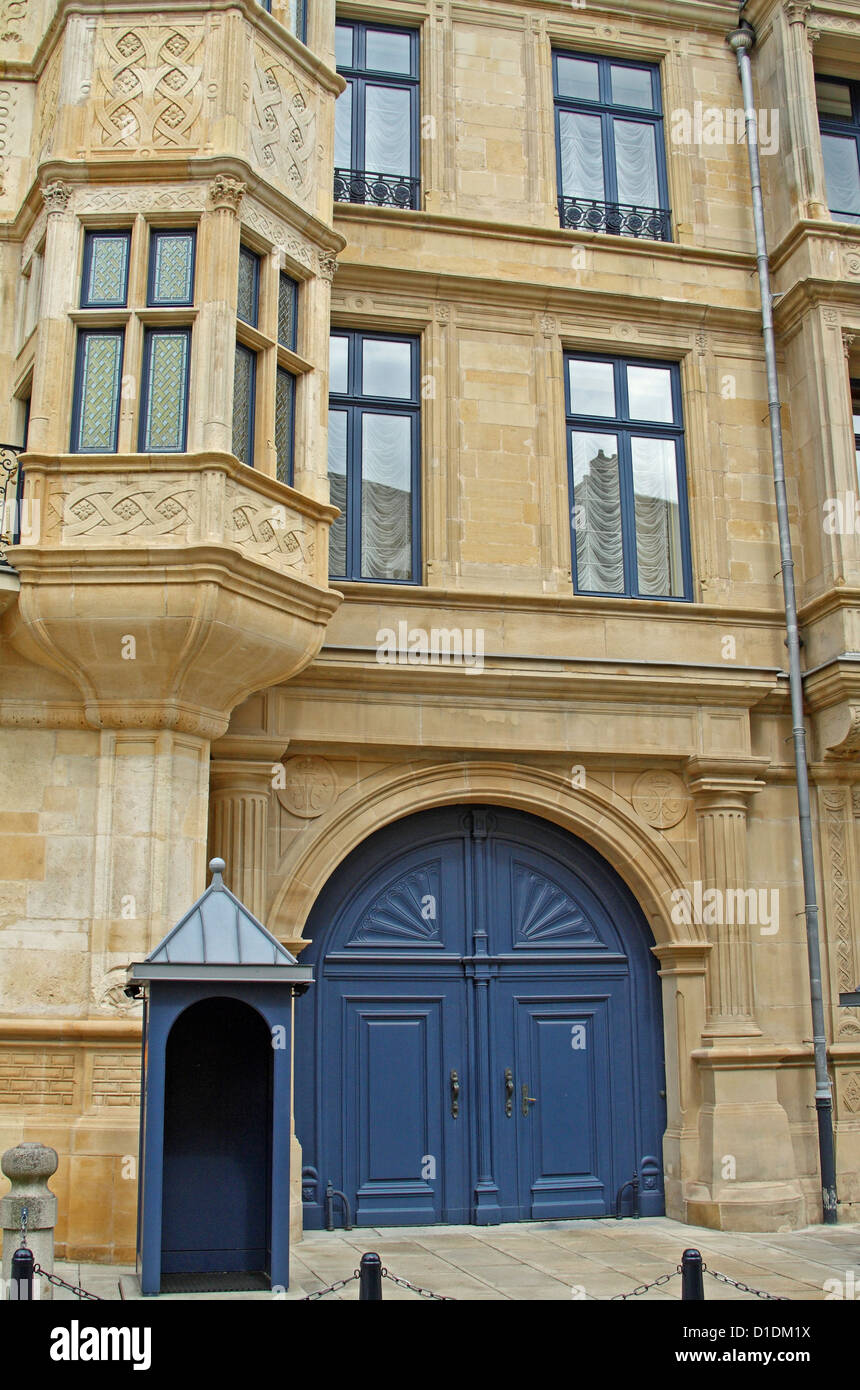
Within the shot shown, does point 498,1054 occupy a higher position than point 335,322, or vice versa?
point 335,322

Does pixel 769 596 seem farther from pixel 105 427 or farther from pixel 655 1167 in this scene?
pixel 105 427

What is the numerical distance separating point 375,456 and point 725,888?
5.51m

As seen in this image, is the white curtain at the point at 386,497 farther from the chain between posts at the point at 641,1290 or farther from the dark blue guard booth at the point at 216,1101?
the chain between posts at the point at 641,1290

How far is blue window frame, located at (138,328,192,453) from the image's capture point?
11.1 metres

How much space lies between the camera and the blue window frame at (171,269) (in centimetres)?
1146

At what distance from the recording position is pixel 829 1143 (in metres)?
12.8

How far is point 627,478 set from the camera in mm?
14406

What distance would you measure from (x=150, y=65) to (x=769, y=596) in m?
7.78

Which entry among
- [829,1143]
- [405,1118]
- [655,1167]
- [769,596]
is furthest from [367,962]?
[769,596]

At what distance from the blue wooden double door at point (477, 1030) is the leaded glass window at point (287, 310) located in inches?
181

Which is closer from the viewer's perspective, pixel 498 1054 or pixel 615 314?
pixel 498 1054

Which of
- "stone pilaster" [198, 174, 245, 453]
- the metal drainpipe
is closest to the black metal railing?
"stone pilaster" [198, 174, 245, 453]

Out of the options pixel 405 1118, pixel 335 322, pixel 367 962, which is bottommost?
pixel 405 1118
